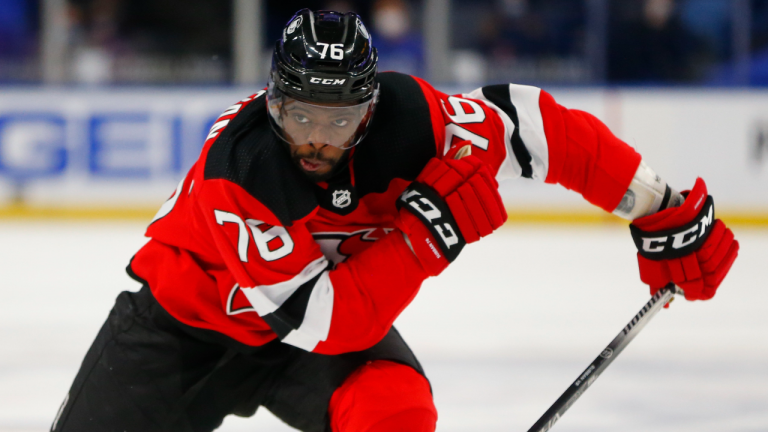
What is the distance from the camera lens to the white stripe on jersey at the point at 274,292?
64.6 inches

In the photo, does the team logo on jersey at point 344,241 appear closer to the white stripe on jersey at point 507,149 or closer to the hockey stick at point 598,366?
the white stripe on jersey at point 507,149

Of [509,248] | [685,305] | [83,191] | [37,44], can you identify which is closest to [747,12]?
[509,248]

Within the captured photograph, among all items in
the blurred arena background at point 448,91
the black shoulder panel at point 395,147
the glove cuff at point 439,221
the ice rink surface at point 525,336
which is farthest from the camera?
the blurred arena background at point 448,91

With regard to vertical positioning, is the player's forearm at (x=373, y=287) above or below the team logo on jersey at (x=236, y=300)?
above

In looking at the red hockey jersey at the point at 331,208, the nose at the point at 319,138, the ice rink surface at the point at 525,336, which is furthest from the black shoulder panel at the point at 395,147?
the ice rink surface at the point at 525,336

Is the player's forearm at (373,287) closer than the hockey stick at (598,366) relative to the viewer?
Yes

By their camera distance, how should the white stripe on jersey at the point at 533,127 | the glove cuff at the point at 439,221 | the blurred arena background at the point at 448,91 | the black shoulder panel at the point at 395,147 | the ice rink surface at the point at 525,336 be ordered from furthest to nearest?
the blurred arena background at the point at 448,91 → the ice rink surface at the point at 525,336 → the white stripe on jersey at the point at 533,127 → the black shoulder panel at the point at 395,147 → the glove cuff at the point at 439,221

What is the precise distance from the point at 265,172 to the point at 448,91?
172 inches

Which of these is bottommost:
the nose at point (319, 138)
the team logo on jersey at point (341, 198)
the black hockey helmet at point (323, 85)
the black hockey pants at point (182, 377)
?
the black hockey pants at point (182, 377)

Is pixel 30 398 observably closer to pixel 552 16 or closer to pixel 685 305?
pixel 685 305

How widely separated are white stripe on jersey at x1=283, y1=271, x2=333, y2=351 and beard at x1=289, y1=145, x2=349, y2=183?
8.1 inches

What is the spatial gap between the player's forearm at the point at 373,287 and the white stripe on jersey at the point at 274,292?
2.3 inches

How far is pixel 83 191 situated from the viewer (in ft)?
18.3

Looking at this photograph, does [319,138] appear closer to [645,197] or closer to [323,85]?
[323,85]
